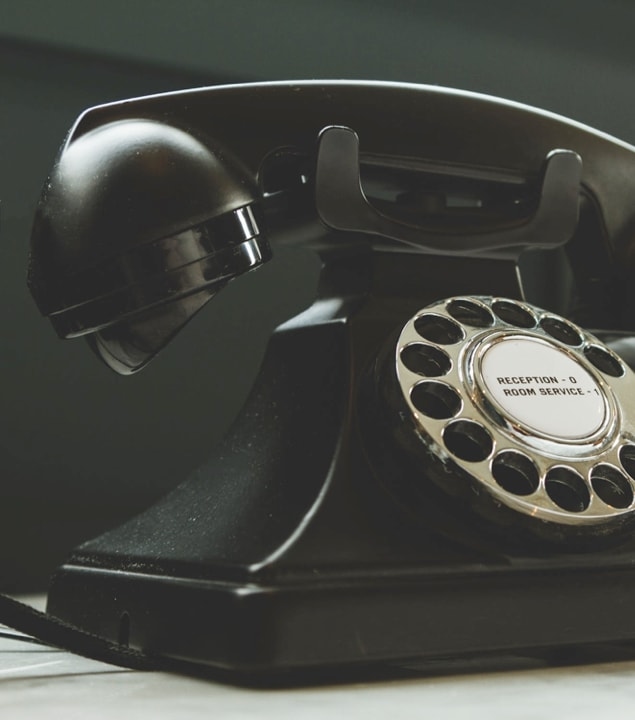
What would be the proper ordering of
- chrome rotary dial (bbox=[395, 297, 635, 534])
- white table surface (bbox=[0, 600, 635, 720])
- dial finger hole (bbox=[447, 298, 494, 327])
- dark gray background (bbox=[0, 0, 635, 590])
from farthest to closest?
dark gray background (bbox=[0, 0, 635, 590]) < dial finger hole (bbox=[447, 298, 494, 327]) < chrome rotary dial (bbox=[395, 297, 635, 534]) < white table surface (bbox=[0, 600, 635, 720])

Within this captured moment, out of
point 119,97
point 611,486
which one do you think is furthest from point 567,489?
point 119,97

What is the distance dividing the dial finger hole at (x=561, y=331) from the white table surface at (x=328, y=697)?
0.78 feet

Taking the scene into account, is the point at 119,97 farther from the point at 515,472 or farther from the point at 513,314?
the point at 515,472

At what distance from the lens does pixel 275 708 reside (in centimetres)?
55

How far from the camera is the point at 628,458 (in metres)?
0.72

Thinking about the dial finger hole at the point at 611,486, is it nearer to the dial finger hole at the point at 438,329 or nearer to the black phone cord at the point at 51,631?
the dial finger hole at the point at 438,329

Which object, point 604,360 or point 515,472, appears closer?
point 515,472

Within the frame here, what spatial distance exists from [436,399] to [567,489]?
98 mm

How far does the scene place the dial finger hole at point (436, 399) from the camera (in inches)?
27.1

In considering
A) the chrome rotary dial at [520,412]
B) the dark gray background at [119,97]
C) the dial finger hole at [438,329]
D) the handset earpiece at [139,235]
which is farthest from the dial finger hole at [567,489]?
the dark gray background at [119,97]

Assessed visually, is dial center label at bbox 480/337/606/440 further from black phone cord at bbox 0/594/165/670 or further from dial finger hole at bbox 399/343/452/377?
black phone cord at bbox 0/594/165/670

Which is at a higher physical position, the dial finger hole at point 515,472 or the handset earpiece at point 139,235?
the handset earpiece at point 139,235

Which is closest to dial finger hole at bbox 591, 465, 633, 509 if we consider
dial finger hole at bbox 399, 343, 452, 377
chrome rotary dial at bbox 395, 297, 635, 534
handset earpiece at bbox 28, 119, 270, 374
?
chrome rotary dial at bbox 395, 297, 635, 534

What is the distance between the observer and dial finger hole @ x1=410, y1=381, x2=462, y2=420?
0.69 meters
